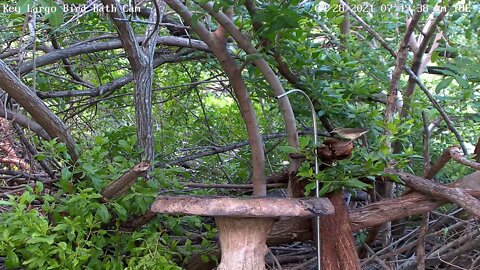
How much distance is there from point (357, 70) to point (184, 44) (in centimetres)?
99

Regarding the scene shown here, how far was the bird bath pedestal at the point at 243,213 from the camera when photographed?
5.24 ft

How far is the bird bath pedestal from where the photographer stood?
160 centimetres

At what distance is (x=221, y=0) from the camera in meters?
1.90

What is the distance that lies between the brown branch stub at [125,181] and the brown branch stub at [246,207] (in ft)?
0.69

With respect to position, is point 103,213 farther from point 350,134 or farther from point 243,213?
point 350,134

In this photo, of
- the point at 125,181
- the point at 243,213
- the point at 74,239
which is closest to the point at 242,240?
the point at 243,213

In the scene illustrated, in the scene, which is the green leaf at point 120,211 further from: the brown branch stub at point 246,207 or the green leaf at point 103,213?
the brown branch stub at point 246,207

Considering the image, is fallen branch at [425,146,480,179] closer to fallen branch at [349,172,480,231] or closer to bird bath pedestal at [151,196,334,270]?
fallen branch at [349,172,480,231]

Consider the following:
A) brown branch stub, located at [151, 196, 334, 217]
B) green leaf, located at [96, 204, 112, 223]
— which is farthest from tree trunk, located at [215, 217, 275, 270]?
green leaf, located at [96, 204, 112, 223]

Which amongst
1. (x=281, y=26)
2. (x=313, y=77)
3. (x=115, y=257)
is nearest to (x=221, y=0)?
(x=281, y=26)

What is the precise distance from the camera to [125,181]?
195 centimetres

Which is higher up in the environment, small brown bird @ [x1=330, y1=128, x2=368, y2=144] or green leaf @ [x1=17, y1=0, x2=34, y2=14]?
green leaf @ [x1=17, y1=0, x2=34, y2=14]

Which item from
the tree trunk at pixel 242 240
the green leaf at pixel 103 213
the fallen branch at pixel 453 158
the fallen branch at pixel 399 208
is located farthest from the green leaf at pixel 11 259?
the fallen branch at pixel 453 158

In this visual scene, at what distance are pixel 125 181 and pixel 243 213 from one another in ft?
1.82
